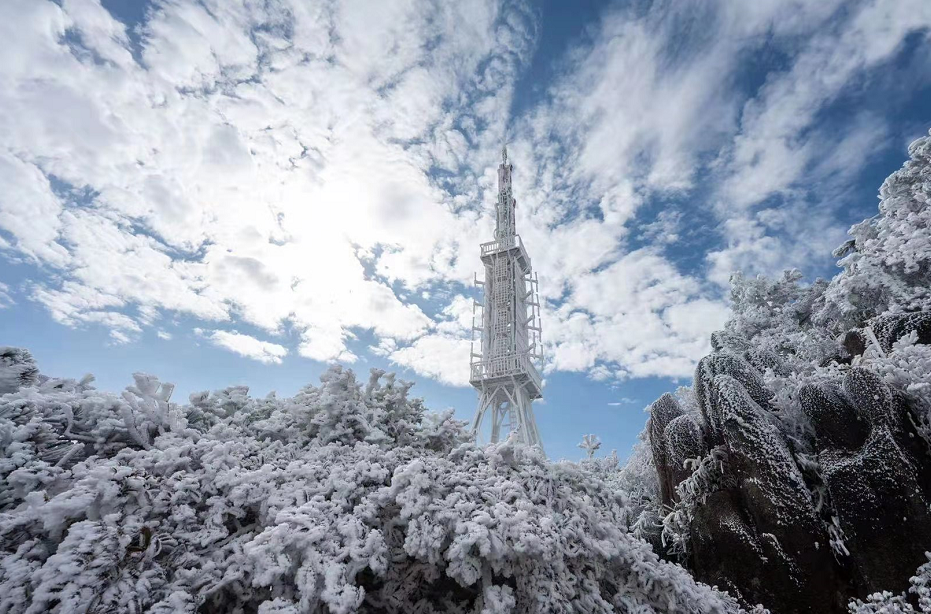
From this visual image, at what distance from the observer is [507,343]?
79.0 ft

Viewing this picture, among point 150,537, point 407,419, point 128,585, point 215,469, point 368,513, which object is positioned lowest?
point 128,585

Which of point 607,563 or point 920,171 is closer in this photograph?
point 607,563

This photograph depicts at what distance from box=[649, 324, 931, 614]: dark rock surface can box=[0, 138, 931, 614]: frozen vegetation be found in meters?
0.03

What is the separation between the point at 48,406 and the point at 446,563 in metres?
3.39

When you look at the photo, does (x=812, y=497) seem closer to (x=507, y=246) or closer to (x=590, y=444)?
(x=590, y=444)

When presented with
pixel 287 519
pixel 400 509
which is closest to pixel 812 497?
pixel 400 509

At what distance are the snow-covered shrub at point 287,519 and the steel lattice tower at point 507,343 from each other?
697 inches

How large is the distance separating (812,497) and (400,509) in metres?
7.86

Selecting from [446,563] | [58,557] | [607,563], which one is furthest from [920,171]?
[58,557]

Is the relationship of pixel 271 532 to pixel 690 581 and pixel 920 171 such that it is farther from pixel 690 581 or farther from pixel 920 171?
pixel 920 171

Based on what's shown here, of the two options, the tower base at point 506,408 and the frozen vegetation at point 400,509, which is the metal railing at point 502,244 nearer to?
the tower base at point 506,408

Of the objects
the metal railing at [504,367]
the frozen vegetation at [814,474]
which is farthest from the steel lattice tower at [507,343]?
the frozen vegetation at [814,474]

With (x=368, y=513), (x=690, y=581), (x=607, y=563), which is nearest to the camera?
(x=368, y=513)

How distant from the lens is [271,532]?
2963mm
